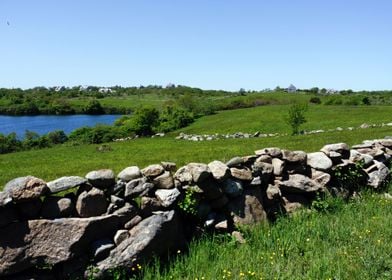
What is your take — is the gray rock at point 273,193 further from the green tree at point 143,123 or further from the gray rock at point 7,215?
the green tree at point 143,123

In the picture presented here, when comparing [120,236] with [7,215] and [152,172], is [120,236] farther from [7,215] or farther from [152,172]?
[7,215]

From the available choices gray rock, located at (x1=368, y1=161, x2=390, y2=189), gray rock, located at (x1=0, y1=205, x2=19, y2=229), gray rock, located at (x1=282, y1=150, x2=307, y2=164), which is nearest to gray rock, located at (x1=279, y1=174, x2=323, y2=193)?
gray rock, located at (x1=282, y1=150, x2=307, y2=164)

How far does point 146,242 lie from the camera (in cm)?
631

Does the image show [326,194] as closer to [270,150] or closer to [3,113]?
[270,150]

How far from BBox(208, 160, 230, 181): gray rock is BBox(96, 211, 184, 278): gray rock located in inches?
46.7

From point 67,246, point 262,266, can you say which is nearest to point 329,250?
point 262,266

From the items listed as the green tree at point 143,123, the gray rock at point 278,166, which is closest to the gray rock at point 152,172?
the gray rock at point 278,166

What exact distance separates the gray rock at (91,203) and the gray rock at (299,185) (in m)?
3.95

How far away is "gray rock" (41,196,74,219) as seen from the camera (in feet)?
20.2

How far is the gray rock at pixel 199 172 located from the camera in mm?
7332

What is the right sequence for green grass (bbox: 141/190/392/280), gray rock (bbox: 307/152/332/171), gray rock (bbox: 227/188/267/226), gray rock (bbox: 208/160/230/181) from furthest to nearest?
gray rock (bbox: 307/152/332/171), gray rock (bbox: 227/188/267/226), gray rock (bbox: 208/160/230/181), green grass (bbox: 141/190/392/280)

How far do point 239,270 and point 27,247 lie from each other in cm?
298

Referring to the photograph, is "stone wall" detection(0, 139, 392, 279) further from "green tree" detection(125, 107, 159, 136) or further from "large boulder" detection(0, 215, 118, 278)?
"green tree" detection(125, 107, 159, 136)

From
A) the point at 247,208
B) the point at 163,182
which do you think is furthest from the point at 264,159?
the point at 163,182
